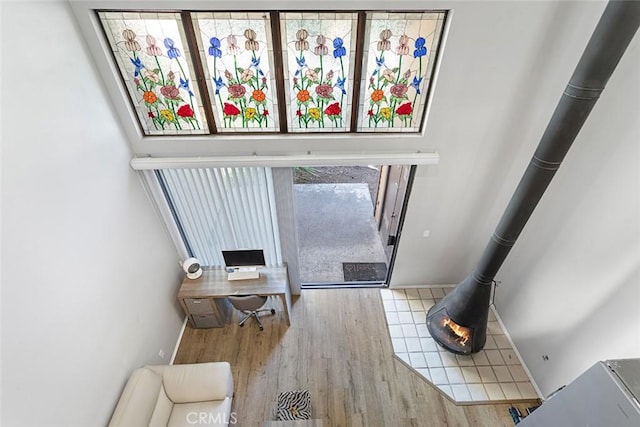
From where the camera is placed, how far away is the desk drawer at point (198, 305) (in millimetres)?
3947

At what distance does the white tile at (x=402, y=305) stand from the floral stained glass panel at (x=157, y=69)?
3410 mm

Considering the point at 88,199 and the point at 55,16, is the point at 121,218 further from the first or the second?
the point at 55,16

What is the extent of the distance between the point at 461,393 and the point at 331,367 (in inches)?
59.4

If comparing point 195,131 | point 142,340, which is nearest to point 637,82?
point 195,131

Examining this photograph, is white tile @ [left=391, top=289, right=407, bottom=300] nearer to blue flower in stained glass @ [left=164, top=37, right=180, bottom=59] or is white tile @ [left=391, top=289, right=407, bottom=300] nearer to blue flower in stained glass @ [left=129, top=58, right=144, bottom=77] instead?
blue flower in stained glass @ [left=164, top=37, right=180, bottom=59]

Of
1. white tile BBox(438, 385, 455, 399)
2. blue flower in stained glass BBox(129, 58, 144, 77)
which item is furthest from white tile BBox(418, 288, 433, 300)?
blue flower in stained glass BBox(129, 58, 144, 77)

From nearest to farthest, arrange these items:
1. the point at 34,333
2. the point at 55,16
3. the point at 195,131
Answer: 1. the point at 34,333
2. the point at 55,16
3. the point at 195,131

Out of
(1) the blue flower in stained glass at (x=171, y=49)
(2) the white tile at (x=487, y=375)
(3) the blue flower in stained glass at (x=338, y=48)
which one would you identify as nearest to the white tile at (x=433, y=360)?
(2) the white tile at (x=487, y=375)

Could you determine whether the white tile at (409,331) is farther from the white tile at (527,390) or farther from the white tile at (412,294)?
the white tile at (527,390)

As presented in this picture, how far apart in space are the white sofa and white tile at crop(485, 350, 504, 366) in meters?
3.09

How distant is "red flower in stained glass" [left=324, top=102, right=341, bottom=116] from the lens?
3.11 meters

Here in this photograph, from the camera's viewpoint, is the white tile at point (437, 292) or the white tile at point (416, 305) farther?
the white tile at point (437, 292)

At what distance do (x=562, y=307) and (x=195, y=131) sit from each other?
4066 mm

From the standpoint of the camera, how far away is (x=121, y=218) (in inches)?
119
